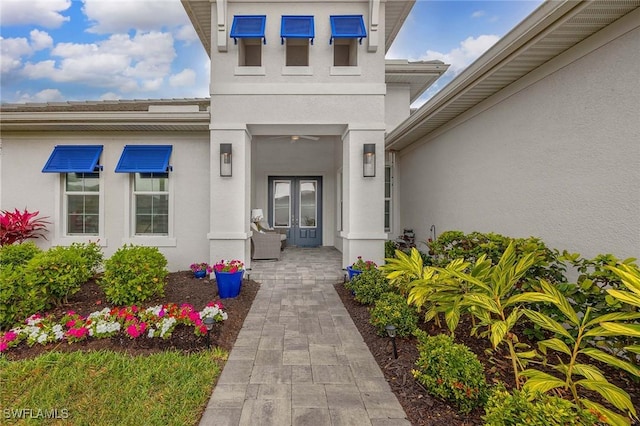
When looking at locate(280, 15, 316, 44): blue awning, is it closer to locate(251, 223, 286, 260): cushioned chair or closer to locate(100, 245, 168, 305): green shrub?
locate(251, 223, 286, 260): cushioned chair

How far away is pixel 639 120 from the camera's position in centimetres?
253

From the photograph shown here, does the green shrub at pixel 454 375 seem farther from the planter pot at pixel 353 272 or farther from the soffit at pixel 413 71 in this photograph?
the soffit at pixel 413 71

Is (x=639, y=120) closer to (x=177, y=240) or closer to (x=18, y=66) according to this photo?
(x=177, y=240)

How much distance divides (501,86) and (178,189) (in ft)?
21.1

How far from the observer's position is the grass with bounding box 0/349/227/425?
6.81ft

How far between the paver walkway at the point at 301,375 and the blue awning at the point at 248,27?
4.93 m

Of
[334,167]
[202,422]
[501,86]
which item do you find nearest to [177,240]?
[202,422]

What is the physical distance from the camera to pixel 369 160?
18.0 feet

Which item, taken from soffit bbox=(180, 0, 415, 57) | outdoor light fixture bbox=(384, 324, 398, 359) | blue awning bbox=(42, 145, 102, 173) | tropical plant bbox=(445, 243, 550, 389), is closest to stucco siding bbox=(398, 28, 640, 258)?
tropical plant bbox=(445, 243, 550, 389)

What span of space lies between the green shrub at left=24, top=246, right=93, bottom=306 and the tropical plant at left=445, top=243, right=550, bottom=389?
5.06 meters

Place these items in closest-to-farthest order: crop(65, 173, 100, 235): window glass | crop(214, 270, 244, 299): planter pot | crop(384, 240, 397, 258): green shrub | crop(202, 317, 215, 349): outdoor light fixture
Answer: crop(202, 317, 215, 349): outdoor light fixture → crop(214, 270, 244, 299): planter pot → crop(65, 173, 100, 235): window glass → crop(384, 240, 397, 258): green shrub

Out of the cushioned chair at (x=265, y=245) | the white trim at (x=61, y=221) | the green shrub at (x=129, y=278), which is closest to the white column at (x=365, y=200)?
the cushioned chair at (x=265, y=245)

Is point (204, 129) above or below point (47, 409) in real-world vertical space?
above

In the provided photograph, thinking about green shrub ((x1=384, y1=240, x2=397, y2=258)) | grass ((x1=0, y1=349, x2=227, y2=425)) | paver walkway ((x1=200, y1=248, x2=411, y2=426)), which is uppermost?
green shrub ((x1=384, y1=240, x2=397, y2=258))
